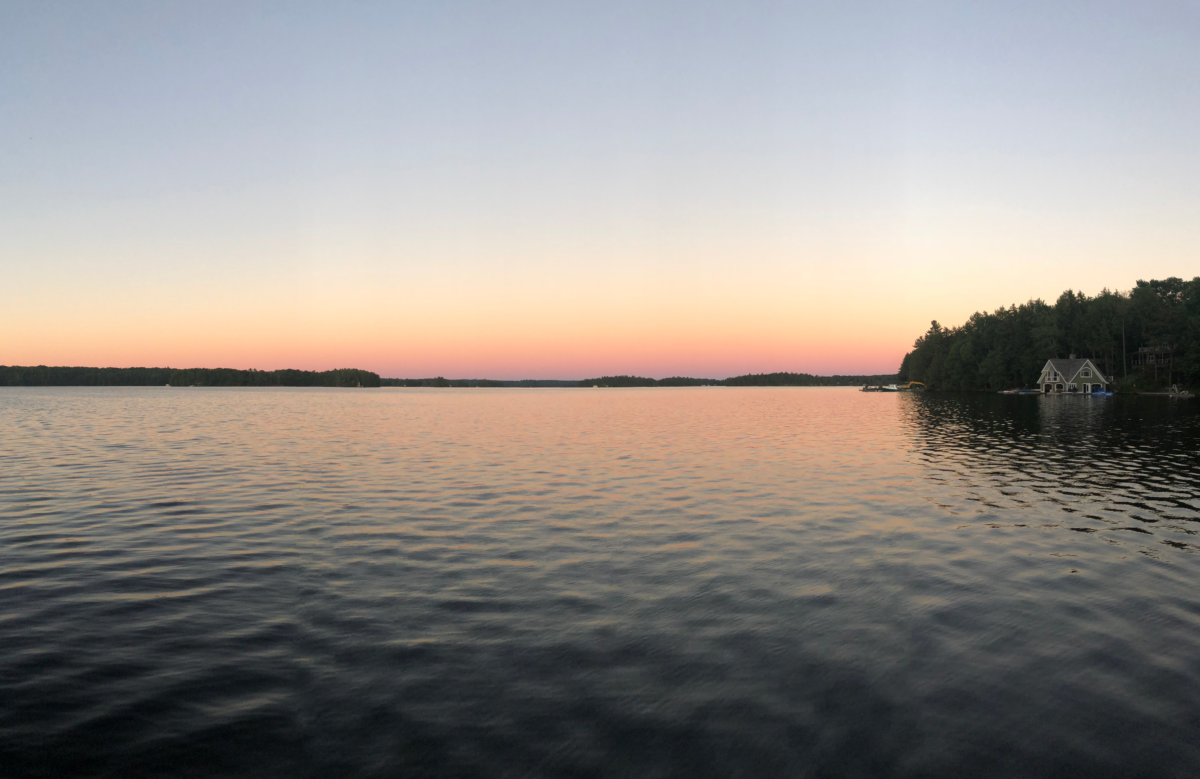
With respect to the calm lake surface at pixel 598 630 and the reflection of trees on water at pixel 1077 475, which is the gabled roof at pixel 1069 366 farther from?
the calm lake surface at pixel 598 630

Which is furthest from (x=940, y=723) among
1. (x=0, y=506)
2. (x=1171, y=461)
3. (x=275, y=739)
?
(x=1171, y=461)

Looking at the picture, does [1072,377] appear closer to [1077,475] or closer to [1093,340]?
[1093,340]

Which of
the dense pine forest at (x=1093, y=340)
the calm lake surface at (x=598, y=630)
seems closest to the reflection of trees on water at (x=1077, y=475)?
the calm lake surface at (x=598, y=630)

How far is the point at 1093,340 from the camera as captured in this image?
142625mm

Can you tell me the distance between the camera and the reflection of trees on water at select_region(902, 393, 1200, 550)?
19.5m

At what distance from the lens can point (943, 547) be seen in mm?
16078

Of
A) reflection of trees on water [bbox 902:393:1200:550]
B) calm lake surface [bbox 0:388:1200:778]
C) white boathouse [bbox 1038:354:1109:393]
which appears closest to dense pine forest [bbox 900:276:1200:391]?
white boathouse [bbox 1038:354:1109:393]

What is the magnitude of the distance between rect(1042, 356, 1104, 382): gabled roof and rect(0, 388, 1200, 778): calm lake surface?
429 ft

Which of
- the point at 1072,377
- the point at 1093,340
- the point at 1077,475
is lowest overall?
the point at 1077,475

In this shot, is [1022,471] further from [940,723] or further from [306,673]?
[306,673]

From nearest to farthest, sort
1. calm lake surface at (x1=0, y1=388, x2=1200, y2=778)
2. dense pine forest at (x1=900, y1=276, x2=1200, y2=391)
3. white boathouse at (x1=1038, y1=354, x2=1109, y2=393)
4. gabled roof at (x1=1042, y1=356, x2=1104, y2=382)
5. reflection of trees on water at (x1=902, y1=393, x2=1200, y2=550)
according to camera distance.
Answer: calm lake surface at (x1=0, y1=388, x2=1200, y2=778), reflection of trees on water at (x1=902, y1=393, x2=1200, y2=550), dense pine forest at (x1=900, y1=276, x2=1200, y2=391), white boathouse at (x1=1038, y1=354, x2=1109, y2=393), gabled roof at (x1=1042, y1=356, x2=1104, y2=382)

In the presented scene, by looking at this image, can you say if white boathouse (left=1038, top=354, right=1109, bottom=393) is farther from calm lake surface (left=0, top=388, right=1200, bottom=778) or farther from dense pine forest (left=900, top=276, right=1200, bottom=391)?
calm lake surface (left=0, top=388, right=1200, bottom=778)

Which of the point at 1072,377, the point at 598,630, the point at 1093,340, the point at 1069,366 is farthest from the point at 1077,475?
the point at 1093,340

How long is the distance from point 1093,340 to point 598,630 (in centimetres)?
17012
